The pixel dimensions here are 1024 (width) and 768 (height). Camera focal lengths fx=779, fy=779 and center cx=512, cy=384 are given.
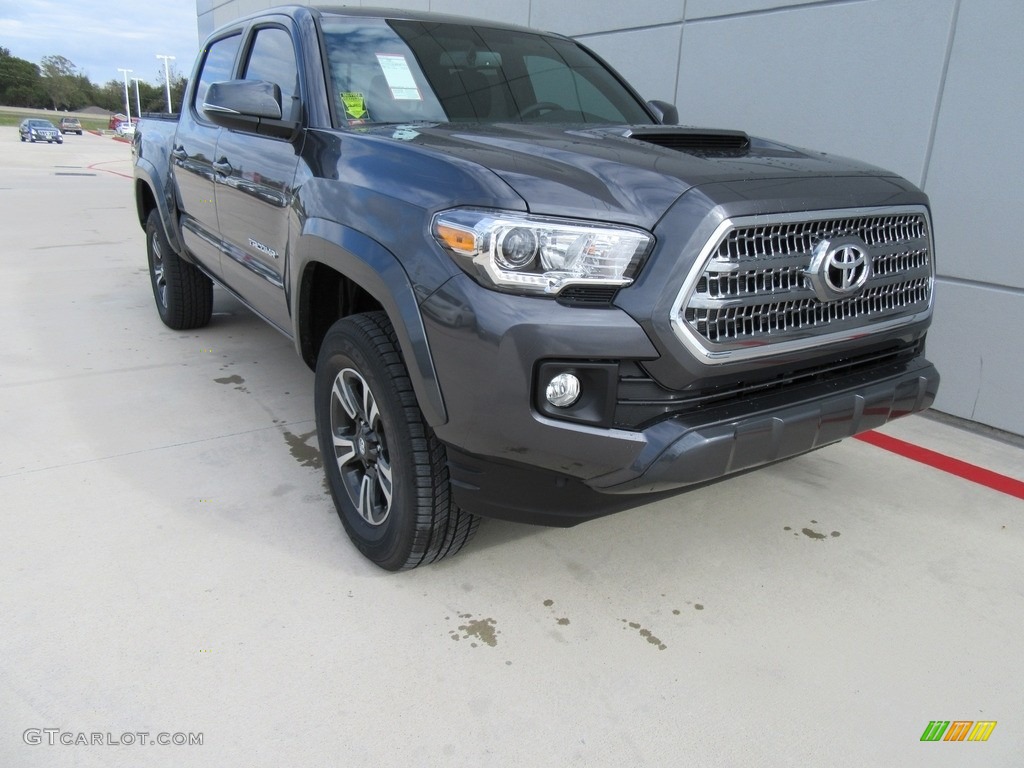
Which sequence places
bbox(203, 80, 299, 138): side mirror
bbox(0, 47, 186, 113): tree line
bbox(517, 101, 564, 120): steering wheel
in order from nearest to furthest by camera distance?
bbox(203, 80, 299, 138): side mirror < bbox(517, 101, 564, 120): steering wheel < bbox(0, 47, 186, 113): tree line

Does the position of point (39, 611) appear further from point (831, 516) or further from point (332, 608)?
point (831, 516)

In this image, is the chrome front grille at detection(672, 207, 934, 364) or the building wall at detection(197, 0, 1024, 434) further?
the building wall at detection(197, 0, 1024, 434)

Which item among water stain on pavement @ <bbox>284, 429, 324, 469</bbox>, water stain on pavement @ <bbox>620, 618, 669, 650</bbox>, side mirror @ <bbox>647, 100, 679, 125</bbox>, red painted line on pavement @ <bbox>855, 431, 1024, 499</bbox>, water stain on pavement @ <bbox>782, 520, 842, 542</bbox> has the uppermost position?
side mirror @ <bbox>647, 100, 679, 125</bbox>

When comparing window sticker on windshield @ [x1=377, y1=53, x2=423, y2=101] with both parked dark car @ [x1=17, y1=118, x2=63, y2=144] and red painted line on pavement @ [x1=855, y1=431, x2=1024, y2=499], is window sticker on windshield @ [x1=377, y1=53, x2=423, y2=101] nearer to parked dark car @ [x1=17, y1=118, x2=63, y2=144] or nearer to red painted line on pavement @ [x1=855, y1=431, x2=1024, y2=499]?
red painted line on pavement @ [x1=855, y1=431, x2=1024, y2=499]

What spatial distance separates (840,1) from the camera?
14.5 ft

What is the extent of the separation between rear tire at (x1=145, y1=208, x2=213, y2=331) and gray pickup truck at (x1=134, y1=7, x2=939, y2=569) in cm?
228

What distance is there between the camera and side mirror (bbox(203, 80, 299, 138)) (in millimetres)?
2848

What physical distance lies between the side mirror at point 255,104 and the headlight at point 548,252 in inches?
51.8

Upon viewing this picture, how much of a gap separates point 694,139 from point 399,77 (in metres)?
1.20

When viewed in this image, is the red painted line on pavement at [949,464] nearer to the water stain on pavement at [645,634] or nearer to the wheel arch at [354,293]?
the water stain on pavement at [645,634]

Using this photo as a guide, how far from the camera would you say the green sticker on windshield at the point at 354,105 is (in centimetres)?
289

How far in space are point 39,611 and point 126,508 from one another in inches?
25.8

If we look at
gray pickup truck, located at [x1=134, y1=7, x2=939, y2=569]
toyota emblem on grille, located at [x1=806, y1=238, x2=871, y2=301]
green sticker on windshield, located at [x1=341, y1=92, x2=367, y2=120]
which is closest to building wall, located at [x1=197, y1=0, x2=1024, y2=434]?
gray pickup truck, located at [x1=134, y1=7, x2=939, y2=569]

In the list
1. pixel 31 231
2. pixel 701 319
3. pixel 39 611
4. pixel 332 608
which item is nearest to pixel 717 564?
pixel 701 319
